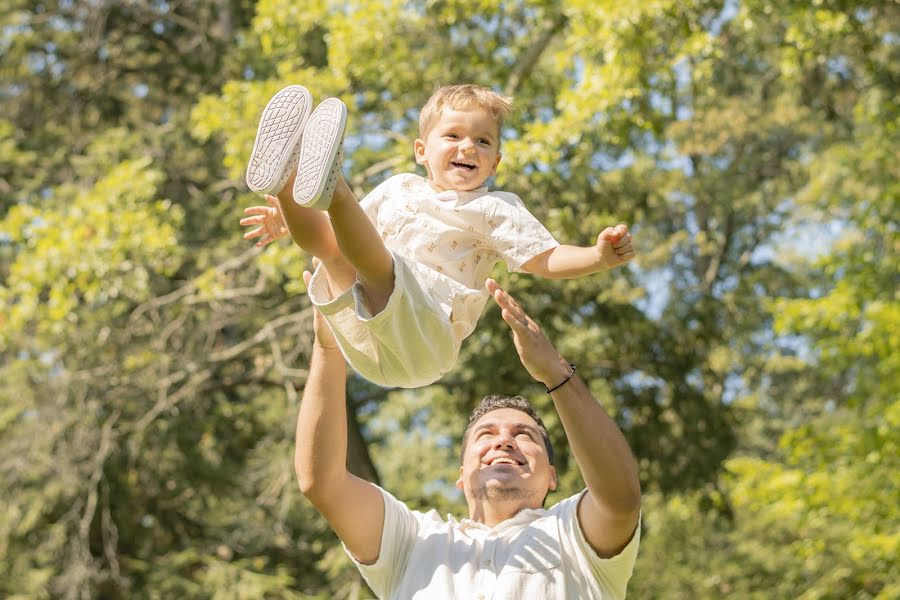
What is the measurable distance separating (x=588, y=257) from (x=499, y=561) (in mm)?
928

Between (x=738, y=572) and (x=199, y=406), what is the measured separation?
7803 mm

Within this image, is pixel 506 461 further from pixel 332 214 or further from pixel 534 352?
pixel 332 214

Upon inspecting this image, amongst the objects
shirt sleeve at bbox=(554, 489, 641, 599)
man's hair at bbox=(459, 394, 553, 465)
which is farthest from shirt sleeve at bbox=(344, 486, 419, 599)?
shirt sleeve at bbox=(554, 489, 641, 599)

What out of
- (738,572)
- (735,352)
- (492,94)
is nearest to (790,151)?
(735,352)

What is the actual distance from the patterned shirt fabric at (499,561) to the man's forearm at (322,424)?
0.78 feet

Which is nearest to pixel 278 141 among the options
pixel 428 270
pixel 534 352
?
pixel 428 270

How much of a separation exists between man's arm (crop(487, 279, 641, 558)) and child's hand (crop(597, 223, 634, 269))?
241 mm

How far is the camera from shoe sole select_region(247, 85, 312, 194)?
9.41ft

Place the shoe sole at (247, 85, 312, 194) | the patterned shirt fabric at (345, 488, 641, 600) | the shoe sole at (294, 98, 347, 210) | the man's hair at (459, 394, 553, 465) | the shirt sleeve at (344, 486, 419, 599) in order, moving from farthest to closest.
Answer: the man's hair at (459, 394, 553, 465) → the shirt sleeve at (344, 486, 419, 599) → the patterned shirt fabric at (345, 488, 641, 600) → the shoe sole at (247, 85, 312, 194) → the shoe sole at (294, 98, 347, 210)

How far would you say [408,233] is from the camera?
3.34m

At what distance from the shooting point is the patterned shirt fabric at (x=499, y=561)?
3.42 meters

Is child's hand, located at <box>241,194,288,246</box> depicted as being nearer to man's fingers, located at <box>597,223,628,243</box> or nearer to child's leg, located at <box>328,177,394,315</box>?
child's leg, located at <box>328,177,394,315</box>

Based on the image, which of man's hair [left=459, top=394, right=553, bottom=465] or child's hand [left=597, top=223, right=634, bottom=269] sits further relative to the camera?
man's hair [left=459, top=394, right=553, bottom=465]

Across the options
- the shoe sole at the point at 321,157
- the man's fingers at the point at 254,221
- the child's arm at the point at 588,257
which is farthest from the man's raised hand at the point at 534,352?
the man's fingers at the point at 254,221
